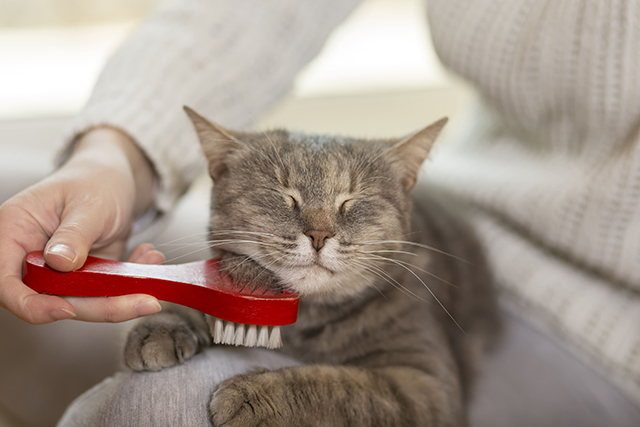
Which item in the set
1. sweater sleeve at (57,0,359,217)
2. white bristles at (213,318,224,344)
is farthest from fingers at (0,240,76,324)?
sweater sleeve at (57,0,359,217)

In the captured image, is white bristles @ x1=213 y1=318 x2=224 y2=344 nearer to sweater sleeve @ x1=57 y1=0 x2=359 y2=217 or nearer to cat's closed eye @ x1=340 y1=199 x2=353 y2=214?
cat's closed eye @ x1=340 y1=199 x2=353 y2=214

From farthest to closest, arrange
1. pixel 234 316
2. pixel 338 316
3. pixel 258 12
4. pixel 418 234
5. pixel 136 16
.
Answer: pixel 136 16 < pixel 258 12 < pixel 418 234 < pixel 338 316 < pixel 234 316

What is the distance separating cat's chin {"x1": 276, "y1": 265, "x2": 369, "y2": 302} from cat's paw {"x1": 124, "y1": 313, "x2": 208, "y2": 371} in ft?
0.74

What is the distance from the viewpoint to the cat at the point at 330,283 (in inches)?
31.9

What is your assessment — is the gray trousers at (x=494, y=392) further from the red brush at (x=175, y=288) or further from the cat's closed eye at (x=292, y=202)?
the cat's closed eye at (x=292, y=202)

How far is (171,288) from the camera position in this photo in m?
0.78

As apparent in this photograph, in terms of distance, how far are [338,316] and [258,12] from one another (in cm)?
95

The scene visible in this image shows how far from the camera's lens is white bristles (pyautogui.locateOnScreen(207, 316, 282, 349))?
81 cm

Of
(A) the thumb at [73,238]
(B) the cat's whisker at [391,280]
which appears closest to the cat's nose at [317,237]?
(B) the cat's whisker at [391,280]

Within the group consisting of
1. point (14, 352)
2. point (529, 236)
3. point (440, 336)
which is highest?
point (529, 236)

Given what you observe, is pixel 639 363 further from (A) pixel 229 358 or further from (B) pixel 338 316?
(A) pixel 229 358

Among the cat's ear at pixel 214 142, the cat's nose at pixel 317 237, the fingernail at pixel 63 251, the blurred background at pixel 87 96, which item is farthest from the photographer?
the blurred background at pixel 87 96

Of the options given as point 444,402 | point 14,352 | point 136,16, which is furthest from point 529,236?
point 136,16

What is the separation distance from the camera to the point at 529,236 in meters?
1.28
